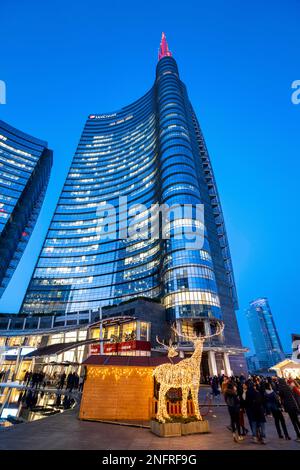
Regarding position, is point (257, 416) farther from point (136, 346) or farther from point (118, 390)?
point (136, 346)

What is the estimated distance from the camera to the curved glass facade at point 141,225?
180 feet

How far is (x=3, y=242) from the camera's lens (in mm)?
88000

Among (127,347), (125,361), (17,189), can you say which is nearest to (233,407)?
(125,361)

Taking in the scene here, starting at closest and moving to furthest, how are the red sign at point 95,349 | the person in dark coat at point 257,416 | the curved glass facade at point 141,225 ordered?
the person in dark coat at point 257,416 < the red sign at point 95,349 < the curved glass facade at point 141,225

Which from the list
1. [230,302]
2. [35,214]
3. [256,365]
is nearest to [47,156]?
[35,214]

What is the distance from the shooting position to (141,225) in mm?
87500

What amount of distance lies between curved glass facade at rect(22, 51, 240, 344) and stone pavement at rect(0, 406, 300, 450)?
1643 inches

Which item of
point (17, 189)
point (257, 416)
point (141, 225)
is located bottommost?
point (257, 416)

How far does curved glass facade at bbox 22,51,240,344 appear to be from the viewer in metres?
54.9

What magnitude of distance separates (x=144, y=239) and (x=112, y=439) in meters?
75.8

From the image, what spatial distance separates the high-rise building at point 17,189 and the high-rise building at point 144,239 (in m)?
13.7

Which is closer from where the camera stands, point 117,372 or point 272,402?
point 272,402

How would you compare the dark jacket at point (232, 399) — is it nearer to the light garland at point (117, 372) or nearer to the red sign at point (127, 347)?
the light garland at point (117, 372)

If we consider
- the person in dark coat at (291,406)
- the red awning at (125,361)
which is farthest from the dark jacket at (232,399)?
the red awning at (125,361)
